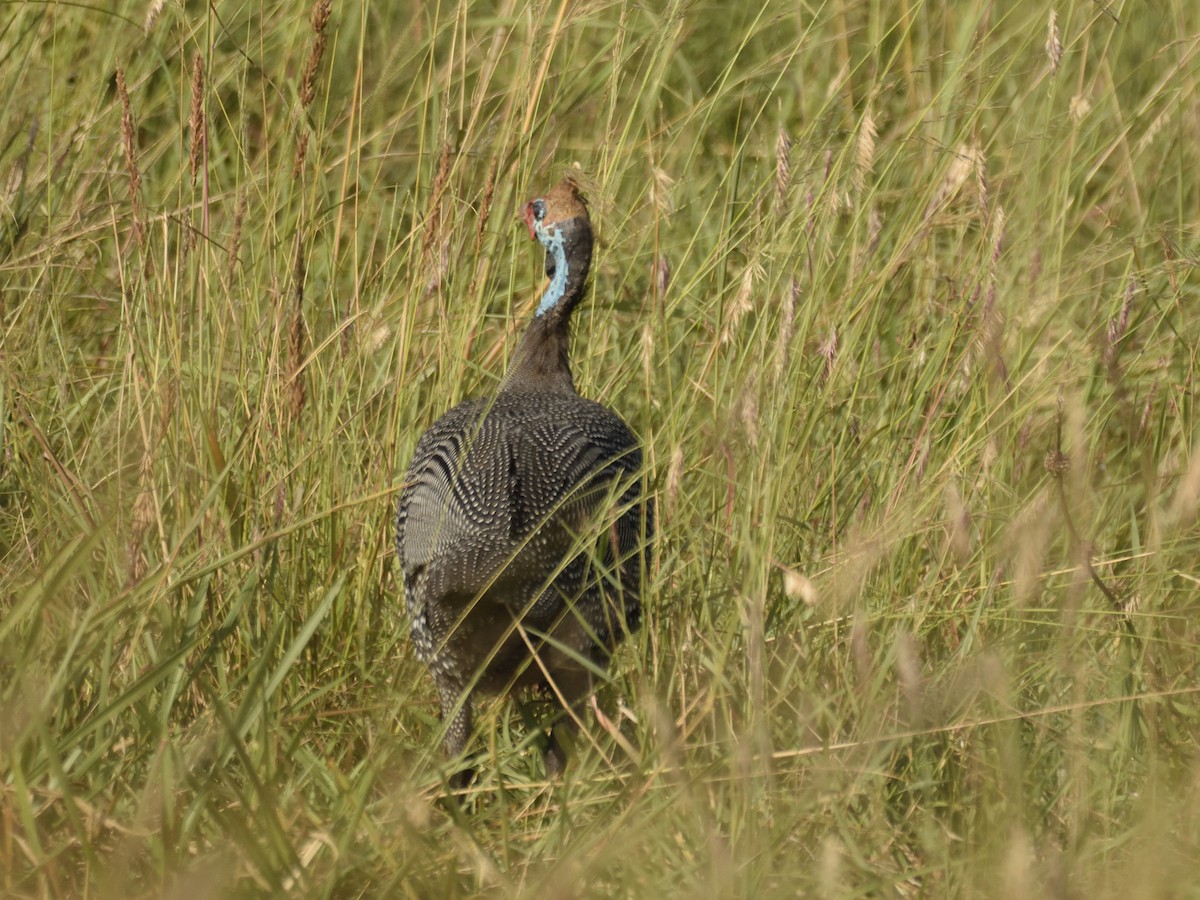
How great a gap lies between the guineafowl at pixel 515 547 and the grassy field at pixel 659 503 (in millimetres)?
120

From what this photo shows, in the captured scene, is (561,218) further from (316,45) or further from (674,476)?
(674,476)

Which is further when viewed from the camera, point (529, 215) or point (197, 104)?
point (529, 215)

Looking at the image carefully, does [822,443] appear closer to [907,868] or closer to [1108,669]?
[1108,669]

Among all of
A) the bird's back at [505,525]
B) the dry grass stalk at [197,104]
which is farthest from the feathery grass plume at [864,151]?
the dry grass stalk at [197,104]

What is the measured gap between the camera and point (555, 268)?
161 inches

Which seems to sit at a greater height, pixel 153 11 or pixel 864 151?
pixel 153 11

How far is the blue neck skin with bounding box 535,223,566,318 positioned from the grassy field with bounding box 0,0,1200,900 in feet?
0.38

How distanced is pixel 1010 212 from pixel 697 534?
1.28 metres

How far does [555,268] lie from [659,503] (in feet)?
2.61

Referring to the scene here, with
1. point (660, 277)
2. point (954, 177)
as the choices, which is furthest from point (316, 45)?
point (954, 177)

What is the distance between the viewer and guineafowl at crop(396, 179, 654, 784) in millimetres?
3295

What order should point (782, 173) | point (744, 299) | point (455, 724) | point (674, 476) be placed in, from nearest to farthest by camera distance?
1. point (674, 476)
2. point (744, 299)
3. point (782, 173)
4. point (455, 724)

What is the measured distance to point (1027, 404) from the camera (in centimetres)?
330

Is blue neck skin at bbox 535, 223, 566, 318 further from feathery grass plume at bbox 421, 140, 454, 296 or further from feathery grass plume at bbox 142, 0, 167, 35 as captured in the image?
feathery grass plume at bbox 142, 0, 167, 35
